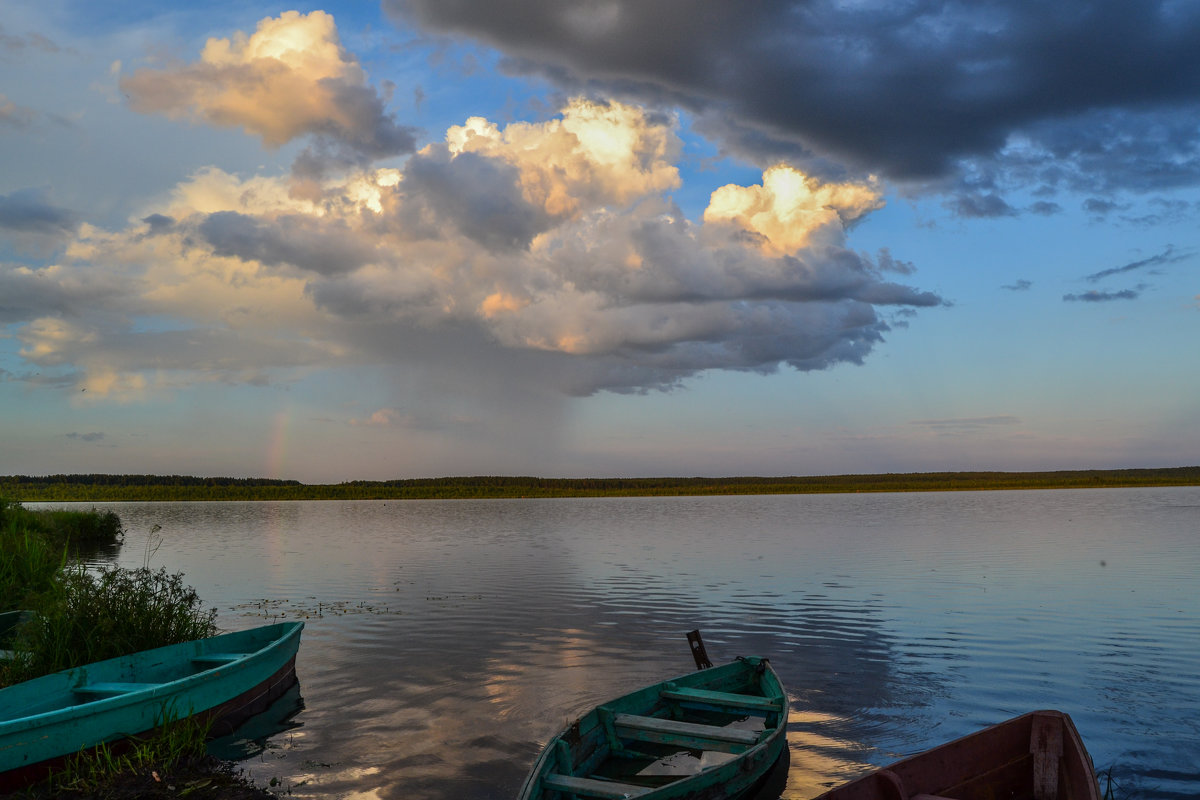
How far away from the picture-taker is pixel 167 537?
67375 mm

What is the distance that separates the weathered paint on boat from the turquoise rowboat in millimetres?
11084

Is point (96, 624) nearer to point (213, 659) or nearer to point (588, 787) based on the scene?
point (213, 659)

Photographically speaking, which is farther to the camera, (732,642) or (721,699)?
(732,642)

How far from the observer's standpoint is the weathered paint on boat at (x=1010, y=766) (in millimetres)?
9742

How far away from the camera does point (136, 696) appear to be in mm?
12188

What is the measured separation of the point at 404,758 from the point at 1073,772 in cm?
1038

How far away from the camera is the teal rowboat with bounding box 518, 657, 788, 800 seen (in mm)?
9914

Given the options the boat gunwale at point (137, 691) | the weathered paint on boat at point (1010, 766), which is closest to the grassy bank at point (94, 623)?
the boat gunwale at point (137, 691)

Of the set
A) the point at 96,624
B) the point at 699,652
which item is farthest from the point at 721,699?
the point at 96,624

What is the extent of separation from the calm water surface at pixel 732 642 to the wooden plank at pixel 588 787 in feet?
9.09

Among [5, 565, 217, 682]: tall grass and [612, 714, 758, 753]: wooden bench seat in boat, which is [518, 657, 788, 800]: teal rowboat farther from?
[5, 565, 217, 682]: tall grass

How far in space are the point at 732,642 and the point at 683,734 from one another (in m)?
11.8

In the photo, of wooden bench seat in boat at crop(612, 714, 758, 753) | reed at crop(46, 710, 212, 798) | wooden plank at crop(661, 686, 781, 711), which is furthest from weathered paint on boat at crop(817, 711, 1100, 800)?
reed at crop(46, 710, 212, 798)

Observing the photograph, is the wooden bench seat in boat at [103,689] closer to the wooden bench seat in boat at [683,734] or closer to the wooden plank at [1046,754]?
the wooden bench seat in boat at [683,734]
